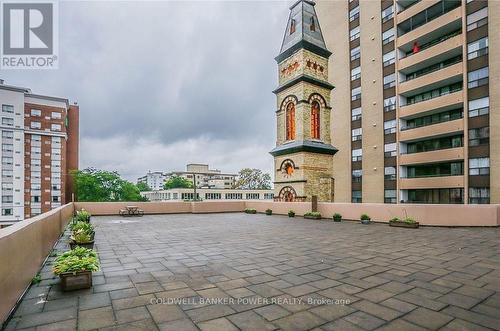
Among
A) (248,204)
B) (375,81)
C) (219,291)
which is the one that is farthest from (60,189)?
(219,291)

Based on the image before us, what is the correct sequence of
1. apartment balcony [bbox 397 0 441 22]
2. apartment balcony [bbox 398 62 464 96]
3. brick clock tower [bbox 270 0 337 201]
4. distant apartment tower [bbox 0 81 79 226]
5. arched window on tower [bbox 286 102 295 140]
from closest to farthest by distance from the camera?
1. brick clock tower [bbox 270 0 337 201]
2. arched window on tower [bbox 286 102 295 140]
3. apartment balcony [bbox 398 62 464 96]
4. apartment balcony [bbox 397 0 441 22]
5. distant apartment tower [bbox 0 81 79 226]

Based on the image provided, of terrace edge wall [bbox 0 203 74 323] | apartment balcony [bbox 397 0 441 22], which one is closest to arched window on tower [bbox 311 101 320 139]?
apartment balcony [bbox 397 0 441 22]

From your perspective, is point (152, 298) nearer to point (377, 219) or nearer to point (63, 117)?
point (377, 219)

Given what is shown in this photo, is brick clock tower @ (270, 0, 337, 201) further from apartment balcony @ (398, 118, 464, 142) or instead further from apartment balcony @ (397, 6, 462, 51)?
apartment balcony @ (397, 6, 462, 51)

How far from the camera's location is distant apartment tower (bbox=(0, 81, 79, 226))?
1757 inches

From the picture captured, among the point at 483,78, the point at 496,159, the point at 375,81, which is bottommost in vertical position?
the point at 496,159

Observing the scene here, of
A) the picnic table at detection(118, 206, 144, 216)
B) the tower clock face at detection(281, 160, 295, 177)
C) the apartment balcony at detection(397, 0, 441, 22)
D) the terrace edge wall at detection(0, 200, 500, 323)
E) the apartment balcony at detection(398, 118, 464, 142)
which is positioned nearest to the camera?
the terrace edge wall at detection(0, 200, 500, 323)

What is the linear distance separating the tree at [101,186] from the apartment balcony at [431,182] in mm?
44941

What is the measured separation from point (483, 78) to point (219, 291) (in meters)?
26.1

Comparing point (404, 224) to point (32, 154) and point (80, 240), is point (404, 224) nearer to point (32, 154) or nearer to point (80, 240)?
point (80, 240)

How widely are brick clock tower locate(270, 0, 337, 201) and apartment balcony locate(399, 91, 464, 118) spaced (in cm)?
1018

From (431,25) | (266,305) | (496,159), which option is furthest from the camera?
(431,25)

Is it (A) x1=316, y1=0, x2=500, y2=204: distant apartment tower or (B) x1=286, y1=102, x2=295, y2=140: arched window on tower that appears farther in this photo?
(A) x1=316, y1=0, x2=500, y2=204: distant apartment tower

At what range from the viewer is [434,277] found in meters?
4.66
